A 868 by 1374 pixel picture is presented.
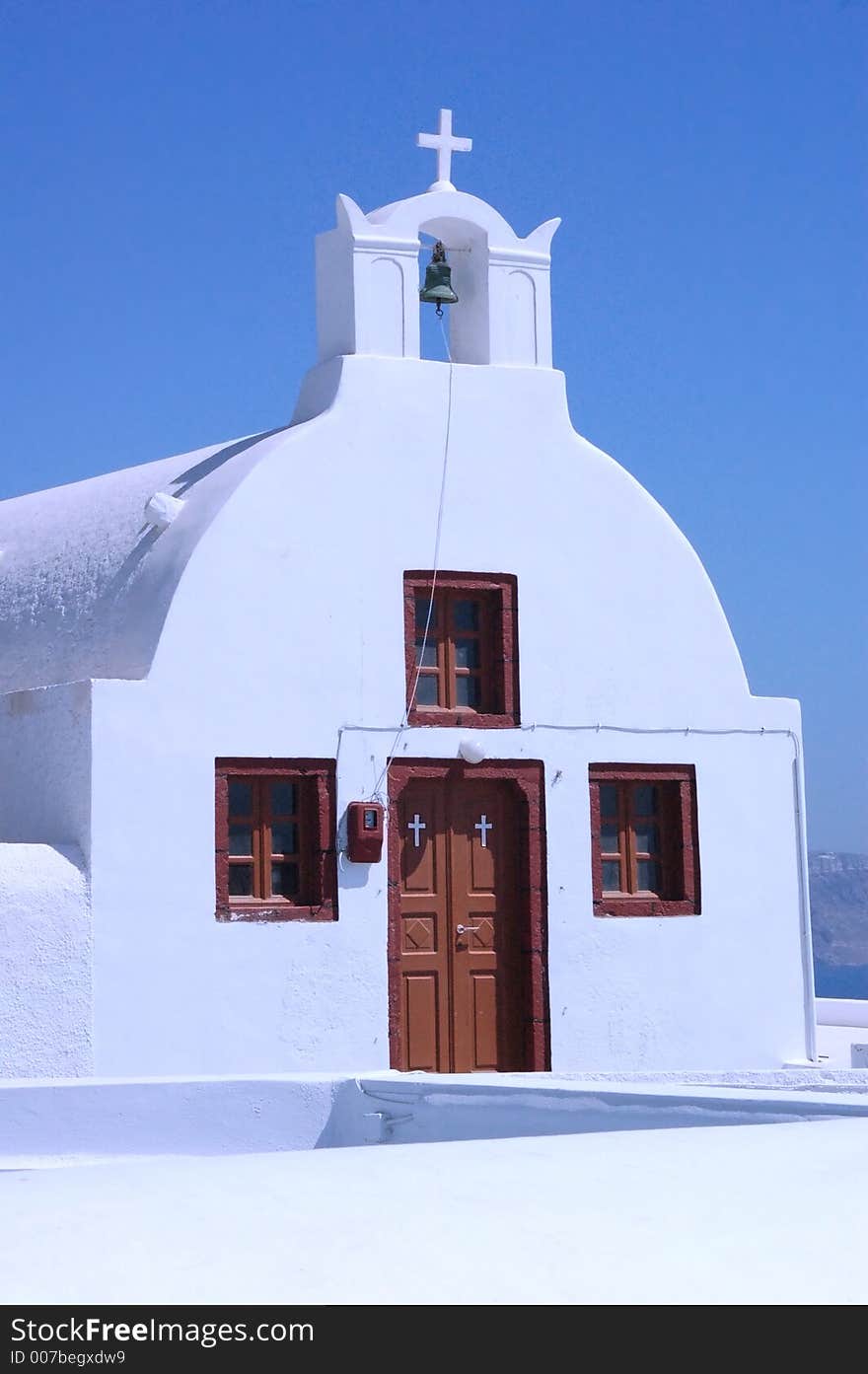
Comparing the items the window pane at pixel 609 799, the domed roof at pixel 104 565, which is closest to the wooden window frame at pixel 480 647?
the window pane at pixel 609 799

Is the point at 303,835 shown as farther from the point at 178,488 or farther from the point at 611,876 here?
the point at 178,488

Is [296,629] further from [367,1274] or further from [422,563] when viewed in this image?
[367,1274]

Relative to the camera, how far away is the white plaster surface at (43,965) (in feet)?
33.2

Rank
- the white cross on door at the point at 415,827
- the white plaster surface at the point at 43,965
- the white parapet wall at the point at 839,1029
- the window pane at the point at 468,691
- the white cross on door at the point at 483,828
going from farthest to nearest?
the white parapet wall at the point at 839,1029, the window pane at the point at 468,691, the white cross on door at the point at 483,828, the white cross on door at the point at 415,827, the white plaster surface at the point at 43,965

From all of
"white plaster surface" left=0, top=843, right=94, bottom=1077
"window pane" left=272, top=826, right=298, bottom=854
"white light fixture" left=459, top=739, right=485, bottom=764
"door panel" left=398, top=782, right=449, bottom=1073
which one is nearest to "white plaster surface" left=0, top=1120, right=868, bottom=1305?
"white plaster surface" left=0, top=843, right=94, bottom=1077

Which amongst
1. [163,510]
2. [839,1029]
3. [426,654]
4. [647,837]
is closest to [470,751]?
[426,654]

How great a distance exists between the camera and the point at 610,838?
12.4m

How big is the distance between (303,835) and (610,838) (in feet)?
7.45

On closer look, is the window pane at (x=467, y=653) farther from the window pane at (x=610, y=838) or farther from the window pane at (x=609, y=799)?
the window pane at (x=610, y=838)

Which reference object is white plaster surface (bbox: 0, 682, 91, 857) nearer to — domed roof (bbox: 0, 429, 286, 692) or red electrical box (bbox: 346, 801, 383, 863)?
domed roof (bbox: 0, 429, 286, 692)

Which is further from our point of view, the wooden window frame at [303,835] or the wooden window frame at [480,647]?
the wooden window frame at [480,647]

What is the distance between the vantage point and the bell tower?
12141 mm

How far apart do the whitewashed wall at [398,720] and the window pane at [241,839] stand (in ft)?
1.07
